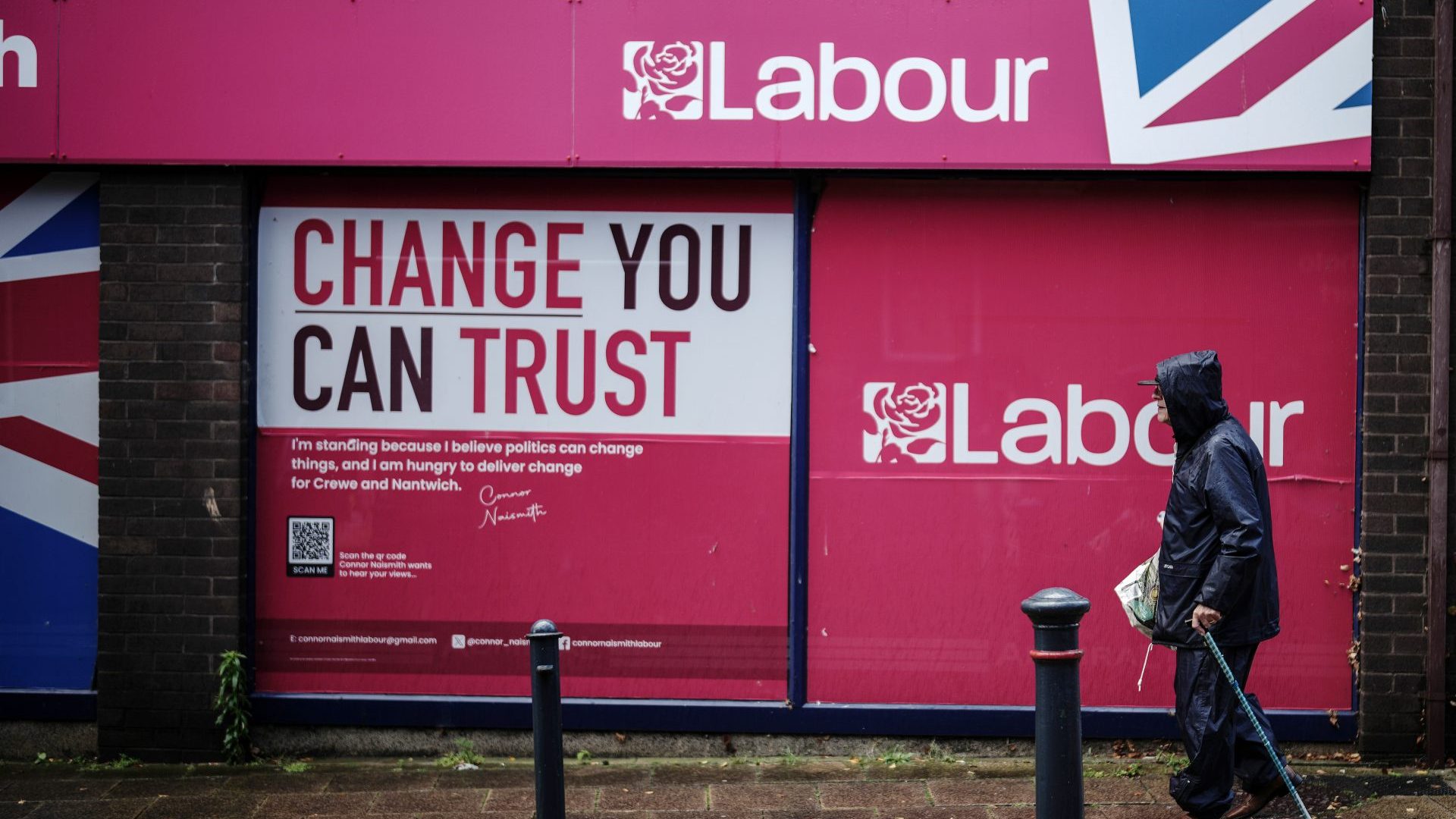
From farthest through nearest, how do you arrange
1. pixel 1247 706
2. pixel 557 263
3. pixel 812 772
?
pixel 557 263 → pixel 812 772 → pixel 1247 706

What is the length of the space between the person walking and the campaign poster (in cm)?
196

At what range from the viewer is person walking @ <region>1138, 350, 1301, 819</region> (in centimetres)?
508

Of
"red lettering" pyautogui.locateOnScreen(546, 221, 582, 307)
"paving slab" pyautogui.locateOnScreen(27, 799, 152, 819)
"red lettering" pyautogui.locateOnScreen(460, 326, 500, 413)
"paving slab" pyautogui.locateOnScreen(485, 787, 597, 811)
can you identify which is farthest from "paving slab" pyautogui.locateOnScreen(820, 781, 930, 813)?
"paving slab" pyautogui.locateOnScreen(27, 799, 152, 819)

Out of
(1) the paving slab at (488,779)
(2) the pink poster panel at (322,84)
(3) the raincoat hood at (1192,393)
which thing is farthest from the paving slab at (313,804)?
(3) the raincoat hood at (1192,393)

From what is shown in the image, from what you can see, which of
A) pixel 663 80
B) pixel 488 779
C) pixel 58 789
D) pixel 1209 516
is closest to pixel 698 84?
pixel 663 80

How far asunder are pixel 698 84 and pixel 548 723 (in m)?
3.11

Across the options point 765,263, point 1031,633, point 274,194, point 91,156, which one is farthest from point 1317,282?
point 91,156

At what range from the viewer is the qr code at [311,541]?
263 inches

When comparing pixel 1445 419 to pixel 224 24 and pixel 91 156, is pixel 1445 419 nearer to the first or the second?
pixel 224 24

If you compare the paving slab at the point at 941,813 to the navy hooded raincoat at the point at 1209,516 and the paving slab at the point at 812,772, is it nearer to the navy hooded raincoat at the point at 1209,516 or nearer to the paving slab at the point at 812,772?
the paving slab at the point at 812,772

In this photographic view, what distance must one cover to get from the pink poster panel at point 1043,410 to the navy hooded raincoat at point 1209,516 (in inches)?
49.2

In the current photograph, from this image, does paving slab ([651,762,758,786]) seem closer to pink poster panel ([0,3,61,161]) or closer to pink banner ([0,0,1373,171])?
pink banner ([0,0,1373,171])

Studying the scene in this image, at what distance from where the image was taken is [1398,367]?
6305mm

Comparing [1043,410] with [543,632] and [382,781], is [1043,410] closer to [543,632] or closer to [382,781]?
[543,632]
